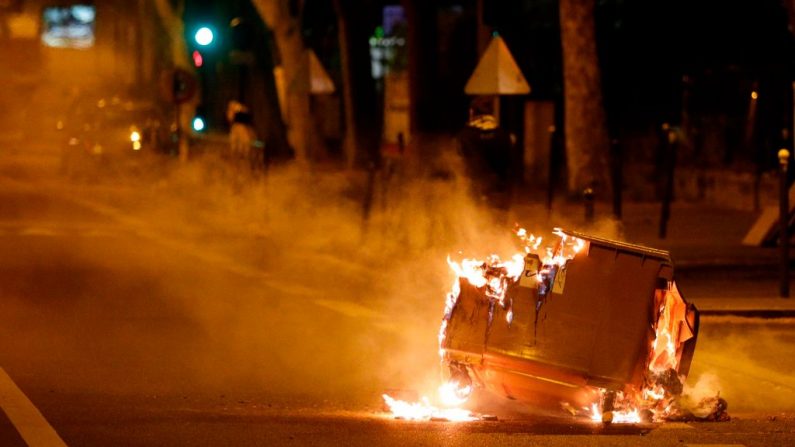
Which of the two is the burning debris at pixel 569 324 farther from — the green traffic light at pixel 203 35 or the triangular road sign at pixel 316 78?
the green traffic light at pixel 203 35

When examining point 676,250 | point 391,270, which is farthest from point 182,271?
point 676,250

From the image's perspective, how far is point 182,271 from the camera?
47.7 feet

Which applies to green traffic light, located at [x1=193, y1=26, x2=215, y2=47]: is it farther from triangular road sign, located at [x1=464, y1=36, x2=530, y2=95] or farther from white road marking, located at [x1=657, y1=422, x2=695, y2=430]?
white road marking, located at [x1=657, y1=422, x2=695, y2=430]

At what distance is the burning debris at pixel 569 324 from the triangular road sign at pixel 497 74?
27.1ft

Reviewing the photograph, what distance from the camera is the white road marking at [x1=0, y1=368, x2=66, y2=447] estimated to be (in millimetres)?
7215

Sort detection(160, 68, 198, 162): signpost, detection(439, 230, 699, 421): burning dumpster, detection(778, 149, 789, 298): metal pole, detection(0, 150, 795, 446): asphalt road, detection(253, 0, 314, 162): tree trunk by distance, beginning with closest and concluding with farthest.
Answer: detection(0, 150, 795, 446): asphalt road → detection(439, 230, 699, 421): burning dumpster → detection(778, 149, 789, 298): metal pole → detection(160, 68, 198, 162): signpost → detection(253, 0, 314, 162): tree trunk

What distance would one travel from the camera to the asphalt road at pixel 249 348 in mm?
7656

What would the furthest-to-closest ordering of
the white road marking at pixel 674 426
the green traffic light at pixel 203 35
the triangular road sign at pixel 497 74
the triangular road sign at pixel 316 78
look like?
the green traffic light at pixel 203 35 → the triangular road sign at pixel 316 78 → the triangular road sign at pixel 497 74 → the white road marking at pixel 674 426

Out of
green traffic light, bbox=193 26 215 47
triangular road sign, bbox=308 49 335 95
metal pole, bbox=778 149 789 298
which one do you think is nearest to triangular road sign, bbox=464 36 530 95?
metal pole, bbox=778 149 789 298

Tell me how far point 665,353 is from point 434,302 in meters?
4.63

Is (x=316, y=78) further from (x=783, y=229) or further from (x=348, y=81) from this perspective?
(x=783, y=229)

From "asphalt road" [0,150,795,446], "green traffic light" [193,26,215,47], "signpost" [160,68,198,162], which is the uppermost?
"green traffic light" [193,26,215,47]

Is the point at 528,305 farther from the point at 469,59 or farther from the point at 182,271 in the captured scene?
the point at 469,59

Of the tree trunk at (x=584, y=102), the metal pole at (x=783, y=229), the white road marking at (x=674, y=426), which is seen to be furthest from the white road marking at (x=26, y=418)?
the tree trunk at (x=584, y=102)
